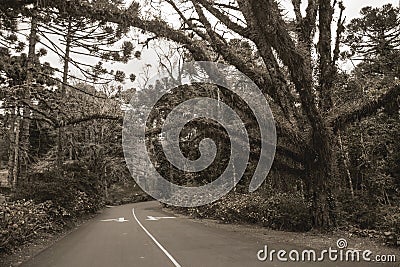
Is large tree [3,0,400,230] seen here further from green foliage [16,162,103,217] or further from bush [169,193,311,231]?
green foliage [16,162,103,217]

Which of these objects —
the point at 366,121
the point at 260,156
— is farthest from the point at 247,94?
the point at 366,121

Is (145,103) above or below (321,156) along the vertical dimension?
above

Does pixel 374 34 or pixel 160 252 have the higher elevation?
pixel 374 34

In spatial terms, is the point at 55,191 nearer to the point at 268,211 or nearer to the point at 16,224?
the point at 16,224

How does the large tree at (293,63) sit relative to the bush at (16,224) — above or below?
above

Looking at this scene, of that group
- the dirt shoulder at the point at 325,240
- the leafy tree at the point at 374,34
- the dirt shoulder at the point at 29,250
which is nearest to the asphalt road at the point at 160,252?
the dirt shoulder at the point at 29,250

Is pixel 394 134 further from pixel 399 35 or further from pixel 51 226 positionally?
pixel 51 226

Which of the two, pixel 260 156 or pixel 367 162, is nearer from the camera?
pixel 260 156

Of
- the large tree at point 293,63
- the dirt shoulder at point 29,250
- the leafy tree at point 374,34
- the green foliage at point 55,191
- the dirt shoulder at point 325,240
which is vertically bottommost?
the dirt shoulder at point 29,250

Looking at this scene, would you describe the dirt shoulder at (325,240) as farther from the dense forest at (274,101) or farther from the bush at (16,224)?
the bush at (16,224)

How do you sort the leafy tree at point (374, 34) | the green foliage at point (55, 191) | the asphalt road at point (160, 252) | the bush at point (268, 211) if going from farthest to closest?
the leafy tree at point (374, 34) → the green foliage at point (55, 191) → the bush at point (268, 211) → the asphalt road at point (160, 252)

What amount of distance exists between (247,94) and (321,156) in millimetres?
4395

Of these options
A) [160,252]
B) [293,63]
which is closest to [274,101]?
[293,63]

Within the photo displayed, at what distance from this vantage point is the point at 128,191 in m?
66.4
